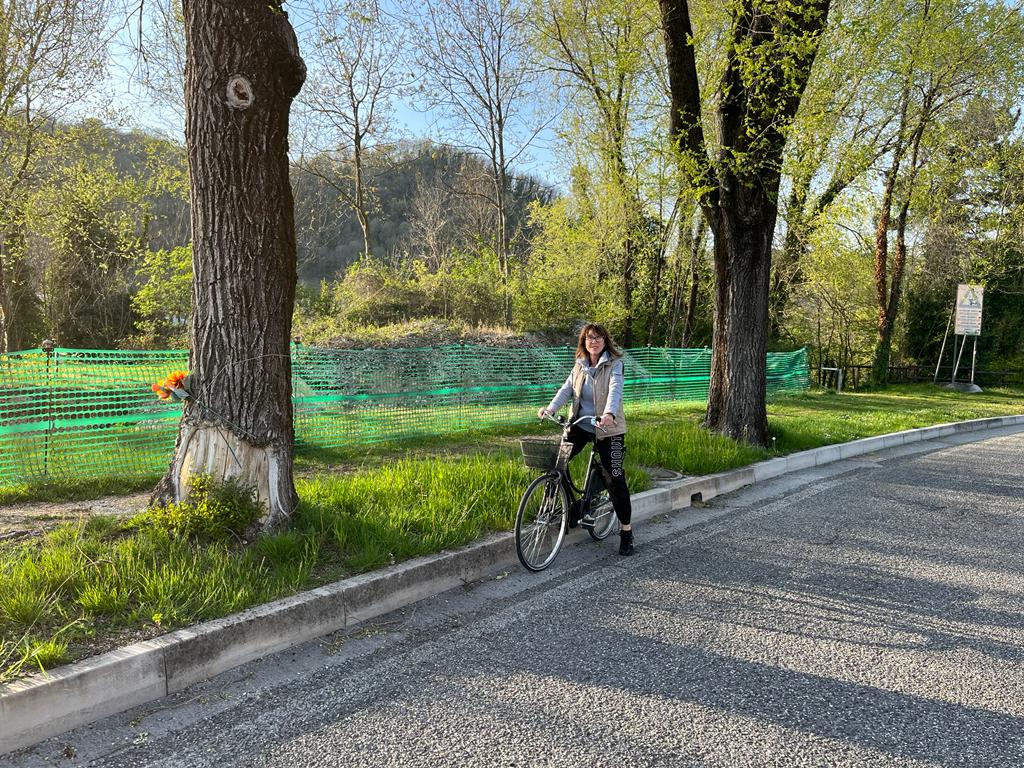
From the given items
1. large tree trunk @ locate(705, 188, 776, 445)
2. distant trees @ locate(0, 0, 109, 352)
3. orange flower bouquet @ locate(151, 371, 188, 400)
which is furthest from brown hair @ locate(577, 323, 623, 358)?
distant trees @ locate(0, 0, 109, 352)

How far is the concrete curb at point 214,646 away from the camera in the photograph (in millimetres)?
2832

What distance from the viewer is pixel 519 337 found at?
20.9 metres

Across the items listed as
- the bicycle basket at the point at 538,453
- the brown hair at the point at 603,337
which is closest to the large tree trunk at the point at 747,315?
the brown hair at the point at 603,337

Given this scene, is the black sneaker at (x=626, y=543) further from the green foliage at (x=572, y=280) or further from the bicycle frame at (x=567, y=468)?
the green foliage at (x=572, y=280)

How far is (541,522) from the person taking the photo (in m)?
5.13

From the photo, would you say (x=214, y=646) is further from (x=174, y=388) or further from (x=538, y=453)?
(x=538, y=453)

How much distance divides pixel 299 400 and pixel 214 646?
221 inches

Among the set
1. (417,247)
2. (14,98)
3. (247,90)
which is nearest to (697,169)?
(247,90)

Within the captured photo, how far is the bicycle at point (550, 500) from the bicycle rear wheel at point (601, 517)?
0.4 inches

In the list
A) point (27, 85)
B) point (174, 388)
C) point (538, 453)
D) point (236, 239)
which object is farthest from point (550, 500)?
point (27, 85)

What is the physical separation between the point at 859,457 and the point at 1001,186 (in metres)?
24.1

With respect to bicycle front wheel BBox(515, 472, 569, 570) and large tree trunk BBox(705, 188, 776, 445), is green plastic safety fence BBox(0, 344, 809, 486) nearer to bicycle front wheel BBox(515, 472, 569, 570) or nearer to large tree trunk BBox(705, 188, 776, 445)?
large tree trunk BBox(705, 188, 776, 445)

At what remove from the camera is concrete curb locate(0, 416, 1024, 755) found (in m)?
2.83

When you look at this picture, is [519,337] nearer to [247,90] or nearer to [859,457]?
[859,457]
